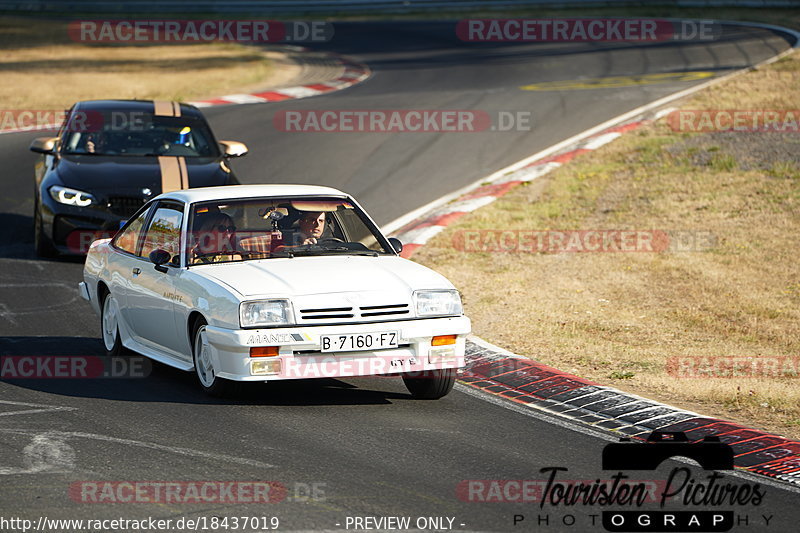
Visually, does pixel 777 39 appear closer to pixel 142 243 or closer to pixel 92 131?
pixel 92 131

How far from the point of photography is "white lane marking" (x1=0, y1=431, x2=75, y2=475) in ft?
21.3

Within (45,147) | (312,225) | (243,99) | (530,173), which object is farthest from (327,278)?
(243,99)

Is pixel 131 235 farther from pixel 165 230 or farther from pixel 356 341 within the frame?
pixel 356 341

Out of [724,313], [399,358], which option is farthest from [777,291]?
[399,358]

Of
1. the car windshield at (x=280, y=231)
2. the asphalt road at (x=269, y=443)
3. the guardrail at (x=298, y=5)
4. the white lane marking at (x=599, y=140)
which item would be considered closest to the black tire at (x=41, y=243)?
the asphalt road at (x=269, y=443)

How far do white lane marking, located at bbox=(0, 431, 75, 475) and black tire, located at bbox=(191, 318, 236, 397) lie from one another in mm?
1251

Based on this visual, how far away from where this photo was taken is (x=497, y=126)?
2164 cm

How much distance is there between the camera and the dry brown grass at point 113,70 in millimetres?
27250

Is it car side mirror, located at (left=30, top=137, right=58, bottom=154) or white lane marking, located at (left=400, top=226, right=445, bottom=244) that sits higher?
car side mirror, located at (left=30, top=137, right=58, bottom=154)

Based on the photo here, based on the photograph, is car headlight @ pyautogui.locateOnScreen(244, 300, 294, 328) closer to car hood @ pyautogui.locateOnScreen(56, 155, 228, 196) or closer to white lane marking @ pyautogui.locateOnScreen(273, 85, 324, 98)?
car hood @ pyautogui.locateOnScreen(56, 155, 228, 196)

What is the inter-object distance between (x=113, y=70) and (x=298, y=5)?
15748mm

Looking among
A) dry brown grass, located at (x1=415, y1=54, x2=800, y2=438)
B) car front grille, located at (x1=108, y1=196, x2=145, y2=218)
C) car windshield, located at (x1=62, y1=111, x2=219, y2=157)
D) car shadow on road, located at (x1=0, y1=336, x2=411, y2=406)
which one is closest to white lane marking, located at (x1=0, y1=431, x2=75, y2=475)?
car shadow on road, located at (x1=0, y1=336, x2=411, y2=406)

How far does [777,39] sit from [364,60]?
10989mm

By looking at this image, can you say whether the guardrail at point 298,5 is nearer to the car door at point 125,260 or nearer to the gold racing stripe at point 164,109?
the gold racing stripe at point 164,109
